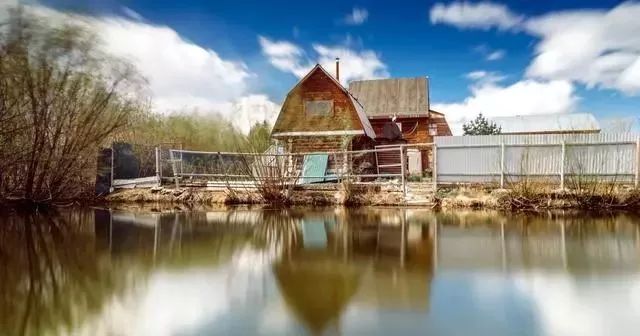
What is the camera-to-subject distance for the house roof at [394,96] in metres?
26.7

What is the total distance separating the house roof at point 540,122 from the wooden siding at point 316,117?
1428 centimetres

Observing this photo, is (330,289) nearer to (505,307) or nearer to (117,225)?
(505,307)

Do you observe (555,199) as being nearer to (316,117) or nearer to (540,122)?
(316,117)

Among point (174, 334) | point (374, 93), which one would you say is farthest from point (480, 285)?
point (374, 93)

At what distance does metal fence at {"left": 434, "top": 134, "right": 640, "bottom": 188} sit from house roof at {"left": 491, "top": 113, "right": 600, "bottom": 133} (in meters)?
17.0

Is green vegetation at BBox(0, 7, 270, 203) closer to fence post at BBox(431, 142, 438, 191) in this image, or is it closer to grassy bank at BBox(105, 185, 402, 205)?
grassy bank at BBox(105, 185, 402, 205)

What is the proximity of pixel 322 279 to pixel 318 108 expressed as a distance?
54.5 feet

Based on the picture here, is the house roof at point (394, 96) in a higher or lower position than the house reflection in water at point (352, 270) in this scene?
higher

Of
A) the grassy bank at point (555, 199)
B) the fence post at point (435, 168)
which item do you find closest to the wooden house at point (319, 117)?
the fence post at point (435, 168)

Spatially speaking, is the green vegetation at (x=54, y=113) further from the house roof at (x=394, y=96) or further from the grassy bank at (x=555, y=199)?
the house roof at (x=394, y=96)

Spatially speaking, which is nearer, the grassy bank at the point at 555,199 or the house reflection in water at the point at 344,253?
the house reflection in water at the point at 344,253

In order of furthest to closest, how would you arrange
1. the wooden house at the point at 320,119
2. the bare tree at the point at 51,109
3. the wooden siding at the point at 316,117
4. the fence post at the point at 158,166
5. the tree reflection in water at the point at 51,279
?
the wooden siding at the point at 316,117 < the wooden house at the point at 320,119 < the fence post at the point at 158,166 < the bare tree at the point at 51,109 < the tree reflection in water at the point at 51,279

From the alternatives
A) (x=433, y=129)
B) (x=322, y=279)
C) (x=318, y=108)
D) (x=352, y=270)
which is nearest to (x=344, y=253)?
(x=352, y=270)

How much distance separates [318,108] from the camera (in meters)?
21.1
